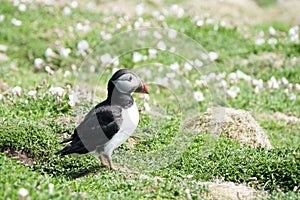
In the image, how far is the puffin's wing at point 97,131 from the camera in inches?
273

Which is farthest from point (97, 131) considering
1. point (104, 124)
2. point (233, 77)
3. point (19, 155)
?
point (233, 77)

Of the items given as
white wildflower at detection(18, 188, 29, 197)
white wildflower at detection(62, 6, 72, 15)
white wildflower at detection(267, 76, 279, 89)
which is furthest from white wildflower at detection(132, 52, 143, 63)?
white wildflower at detection(18, 188, 29, 197)

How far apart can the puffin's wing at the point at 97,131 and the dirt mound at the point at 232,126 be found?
2257 millimetres

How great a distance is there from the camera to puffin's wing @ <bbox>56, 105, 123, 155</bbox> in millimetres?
6922

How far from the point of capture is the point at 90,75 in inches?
471

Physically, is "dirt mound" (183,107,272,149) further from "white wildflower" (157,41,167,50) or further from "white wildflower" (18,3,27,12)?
"white wildflower" (18,3,27,12)

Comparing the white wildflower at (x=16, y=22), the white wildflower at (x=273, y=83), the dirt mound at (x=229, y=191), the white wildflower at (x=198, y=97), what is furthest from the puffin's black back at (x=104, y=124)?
the white wildflower at (x=16, y=22)

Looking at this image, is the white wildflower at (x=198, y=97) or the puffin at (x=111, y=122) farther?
the white wildflower at (x=198, y=97)

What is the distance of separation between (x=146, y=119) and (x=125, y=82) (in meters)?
2.37

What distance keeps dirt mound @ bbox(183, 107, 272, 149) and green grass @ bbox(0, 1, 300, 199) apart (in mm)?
255

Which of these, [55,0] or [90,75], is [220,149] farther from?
[55,0]

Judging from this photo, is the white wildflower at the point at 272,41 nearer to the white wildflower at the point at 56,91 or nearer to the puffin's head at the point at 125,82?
the white wildflower at the point at 56,91

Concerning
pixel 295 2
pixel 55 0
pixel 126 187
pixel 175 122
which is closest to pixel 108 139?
pixel 126 187

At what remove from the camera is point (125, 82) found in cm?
700
